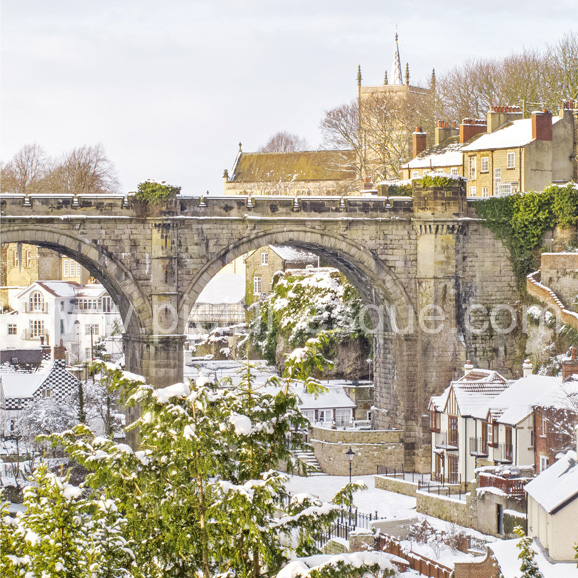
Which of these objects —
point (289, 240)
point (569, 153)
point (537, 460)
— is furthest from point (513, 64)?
point (537, 460)

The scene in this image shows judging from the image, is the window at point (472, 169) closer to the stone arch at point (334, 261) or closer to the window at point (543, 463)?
the stone arch at point (334, 261)

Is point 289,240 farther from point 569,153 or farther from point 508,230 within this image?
point 569,153

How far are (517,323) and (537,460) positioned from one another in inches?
362

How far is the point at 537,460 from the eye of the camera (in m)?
30.3

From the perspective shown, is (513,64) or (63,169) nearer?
(513,64)

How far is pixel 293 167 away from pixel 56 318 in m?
23.4

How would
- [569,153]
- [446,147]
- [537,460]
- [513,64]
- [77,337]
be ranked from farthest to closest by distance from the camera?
1. [77,337]
2. [513,64]
3. [446,147]
4. [569,153]
5. [537,460]

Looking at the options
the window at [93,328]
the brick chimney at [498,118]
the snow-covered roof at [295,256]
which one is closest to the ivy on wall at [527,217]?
the brick chimney at [498,118]

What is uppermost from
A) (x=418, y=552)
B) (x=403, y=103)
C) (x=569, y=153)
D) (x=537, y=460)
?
(x=403, y=103)

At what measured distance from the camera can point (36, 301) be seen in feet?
217

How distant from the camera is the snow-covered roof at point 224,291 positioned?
219ft

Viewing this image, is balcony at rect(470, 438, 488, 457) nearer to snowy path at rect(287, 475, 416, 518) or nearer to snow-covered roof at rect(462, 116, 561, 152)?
snowy path at rect(287, 475, 416, 518)

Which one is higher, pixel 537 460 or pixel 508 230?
pixel 508 230

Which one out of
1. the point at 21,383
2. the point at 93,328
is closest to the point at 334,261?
the point at 21,383
